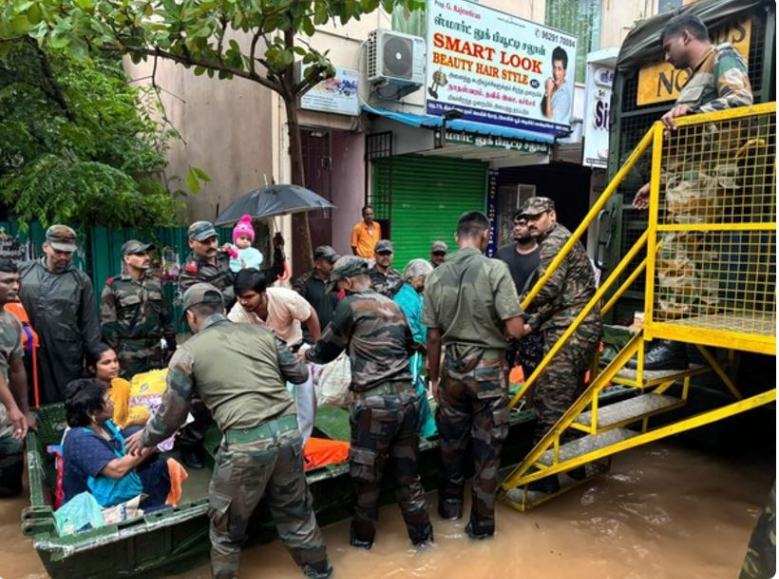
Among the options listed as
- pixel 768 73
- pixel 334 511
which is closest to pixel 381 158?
pixel 768 73

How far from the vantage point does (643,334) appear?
10.4 ft

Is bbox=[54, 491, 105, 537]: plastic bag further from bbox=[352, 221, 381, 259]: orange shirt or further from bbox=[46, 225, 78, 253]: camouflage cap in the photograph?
bbox=[352, 221, 381, 259]: orange shirt

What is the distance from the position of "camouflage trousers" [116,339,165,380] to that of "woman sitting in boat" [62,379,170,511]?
159 cm

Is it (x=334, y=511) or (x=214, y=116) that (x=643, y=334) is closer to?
(x=334, y=511)

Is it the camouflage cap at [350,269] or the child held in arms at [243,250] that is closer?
the camouflage cap at [350,269]

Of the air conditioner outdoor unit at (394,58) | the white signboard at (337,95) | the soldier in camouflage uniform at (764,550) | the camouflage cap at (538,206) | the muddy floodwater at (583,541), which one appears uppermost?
the air conditioner outdoor unit at (394,58)

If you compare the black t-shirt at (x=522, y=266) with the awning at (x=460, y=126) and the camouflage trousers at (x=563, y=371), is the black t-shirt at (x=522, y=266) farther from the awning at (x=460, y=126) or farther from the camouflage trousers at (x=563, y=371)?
the awning at (x=460, y=126)

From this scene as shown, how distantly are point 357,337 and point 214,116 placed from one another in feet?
25.3

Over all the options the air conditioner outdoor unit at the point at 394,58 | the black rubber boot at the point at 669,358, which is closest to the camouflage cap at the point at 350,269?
the black rubber boot at the point at 669,358

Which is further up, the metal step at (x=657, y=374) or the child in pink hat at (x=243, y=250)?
the child in pink hat at (x=243, y=250)

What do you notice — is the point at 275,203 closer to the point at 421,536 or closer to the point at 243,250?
the point at 243,250

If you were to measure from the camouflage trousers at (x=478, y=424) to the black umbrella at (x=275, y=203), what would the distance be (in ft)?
9.78

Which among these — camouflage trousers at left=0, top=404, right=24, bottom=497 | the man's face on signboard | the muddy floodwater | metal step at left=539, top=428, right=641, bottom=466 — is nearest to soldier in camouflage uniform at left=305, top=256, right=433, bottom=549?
the muddy floodwater

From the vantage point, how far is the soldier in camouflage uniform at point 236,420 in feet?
9.25
